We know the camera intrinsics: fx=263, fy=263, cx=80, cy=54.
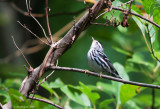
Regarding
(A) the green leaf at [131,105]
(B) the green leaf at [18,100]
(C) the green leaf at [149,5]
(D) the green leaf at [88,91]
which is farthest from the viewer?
(A) the green leaf at [131,105]

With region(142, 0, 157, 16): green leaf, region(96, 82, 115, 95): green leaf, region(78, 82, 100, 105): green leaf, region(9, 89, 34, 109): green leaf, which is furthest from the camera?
region(96, 82, 115, 95): green leaf

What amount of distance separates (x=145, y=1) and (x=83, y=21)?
564mm

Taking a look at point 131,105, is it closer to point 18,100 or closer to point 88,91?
point 88,91

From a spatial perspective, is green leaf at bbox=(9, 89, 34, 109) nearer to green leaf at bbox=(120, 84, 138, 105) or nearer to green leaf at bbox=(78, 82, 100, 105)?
green leaf at bbox=(78, 82, 100, 105)

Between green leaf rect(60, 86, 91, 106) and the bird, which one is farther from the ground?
green leaf rect(60, 86, 91, 106)

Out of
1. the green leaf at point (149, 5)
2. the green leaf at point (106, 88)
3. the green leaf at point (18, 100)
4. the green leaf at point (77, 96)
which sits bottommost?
the green leaf at point (106, 88)

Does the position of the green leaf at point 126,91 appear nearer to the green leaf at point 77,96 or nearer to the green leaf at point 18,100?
the green leaf at point 77,96

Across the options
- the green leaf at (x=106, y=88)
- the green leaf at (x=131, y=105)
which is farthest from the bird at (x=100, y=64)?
the green leaf at (x=131, y=105)

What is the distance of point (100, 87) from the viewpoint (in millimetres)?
3150

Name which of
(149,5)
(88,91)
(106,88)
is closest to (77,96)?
(88,91)

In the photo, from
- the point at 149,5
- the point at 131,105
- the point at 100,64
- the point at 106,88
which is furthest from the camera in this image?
the point at 100,64

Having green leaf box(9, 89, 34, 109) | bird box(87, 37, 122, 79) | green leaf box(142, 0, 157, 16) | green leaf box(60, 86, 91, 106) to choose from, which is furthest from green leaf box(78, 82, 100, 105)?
bird box(87, 37, 122, 79)

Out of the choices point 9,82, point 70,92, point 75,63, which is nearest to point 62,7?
point 75,63

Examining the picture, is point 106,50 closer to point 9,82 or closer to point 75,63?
point 75,63
